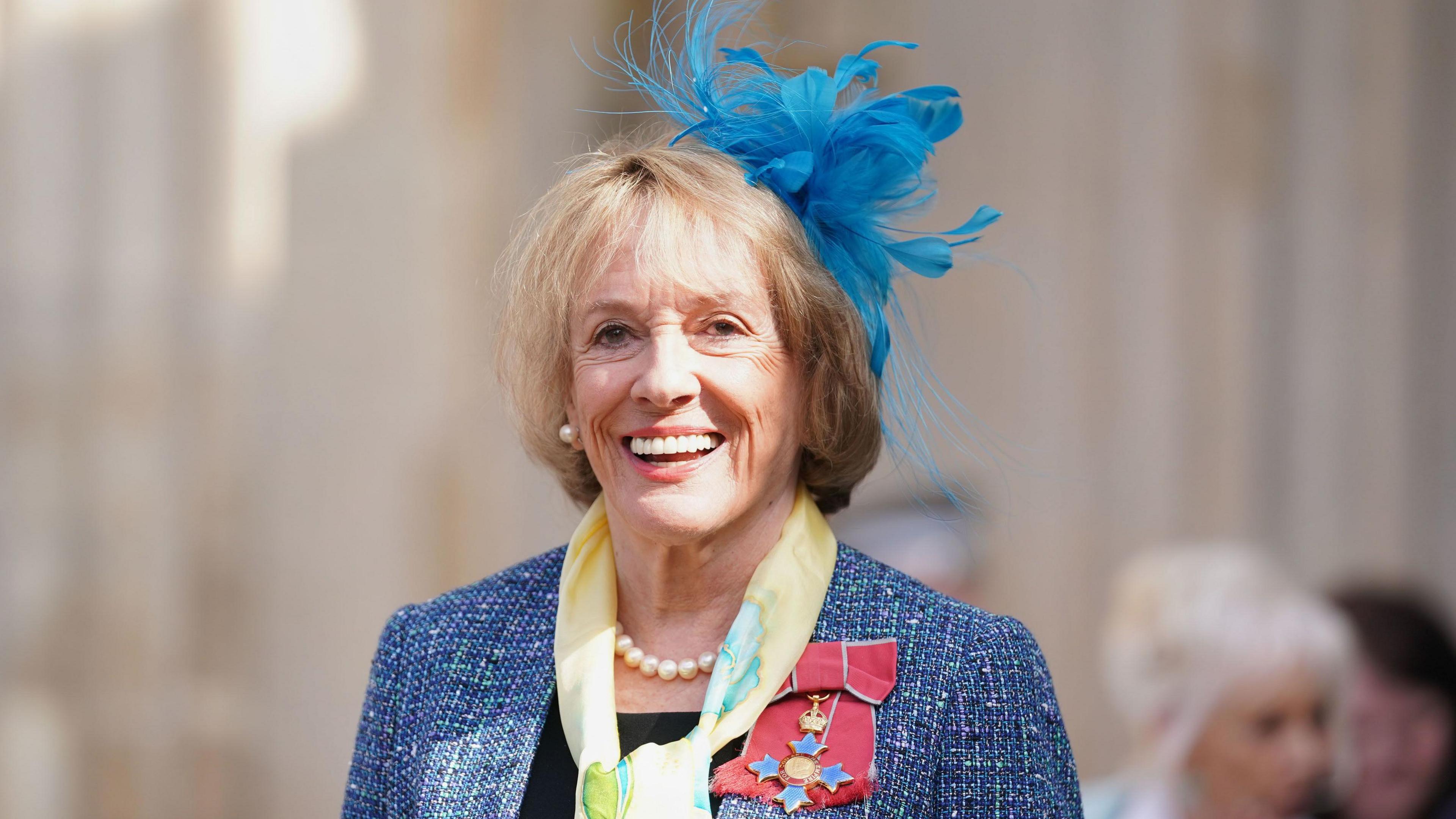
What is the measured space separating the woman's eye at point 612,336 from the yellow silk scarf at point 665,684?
35 centimetres

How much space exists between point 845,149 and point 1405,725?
283 centimetres

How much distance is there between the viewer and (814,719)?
190cm

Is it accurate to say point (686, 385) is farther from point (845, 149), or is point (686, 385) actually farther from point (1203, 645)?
point (1203, 645)

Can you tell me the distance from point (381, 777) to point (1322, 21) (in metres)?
5.86

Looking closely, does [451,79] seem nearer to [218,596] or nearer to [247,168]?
[247,168]

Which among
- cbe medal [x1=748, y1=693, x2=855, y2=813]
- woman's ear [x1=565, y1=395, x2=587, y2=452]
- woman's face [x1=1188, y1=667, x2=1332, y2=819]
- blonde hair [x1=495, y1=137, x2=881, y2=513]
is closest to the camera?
cbe medal [x1=748, y1=693, x2=855, y2=813]

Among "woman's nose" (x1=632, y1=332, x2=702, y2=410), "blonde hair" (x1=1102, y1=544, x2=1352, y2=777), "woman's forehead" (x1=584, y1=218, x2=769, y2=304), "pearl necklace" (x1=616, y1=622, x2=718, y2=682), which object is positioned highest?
"woman's forehead" (x1=584, y1=218, x2=769, y2=304)

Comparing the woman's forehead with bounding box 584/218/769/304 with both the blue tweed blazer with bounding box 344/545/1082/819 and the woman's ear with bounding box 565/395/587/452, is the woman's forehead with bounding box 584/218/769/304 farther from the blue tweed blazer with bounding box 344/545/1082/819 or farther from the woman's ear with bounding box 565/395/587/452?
the blue tweed blazer with bounding box 344/545/1082/819

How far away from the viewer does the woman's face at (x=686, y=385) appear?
191 cm

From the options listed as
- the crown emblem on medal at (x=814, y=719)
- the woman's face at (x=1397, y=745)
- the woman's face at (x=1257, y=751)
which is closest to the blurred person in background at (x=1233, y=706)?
the woman's face at (x=1257, y=751)

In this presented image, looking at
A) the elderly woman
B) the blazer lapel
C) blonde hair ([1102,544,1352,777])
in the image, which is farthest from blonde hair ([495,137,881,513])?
blonde hair ([1102,544,1352,777])

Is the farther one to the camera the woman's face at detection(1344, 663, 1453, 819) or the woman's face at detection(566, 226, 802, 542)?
the woman's face at detection(1344, 663, 1453, 819)

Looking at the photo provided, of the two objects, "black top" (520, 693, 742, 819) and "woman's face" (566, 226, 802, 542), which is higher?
"woman's face" (566, 226, 802, 542)

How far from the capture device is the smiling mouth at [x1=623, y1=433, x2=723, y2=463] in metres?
1.93
